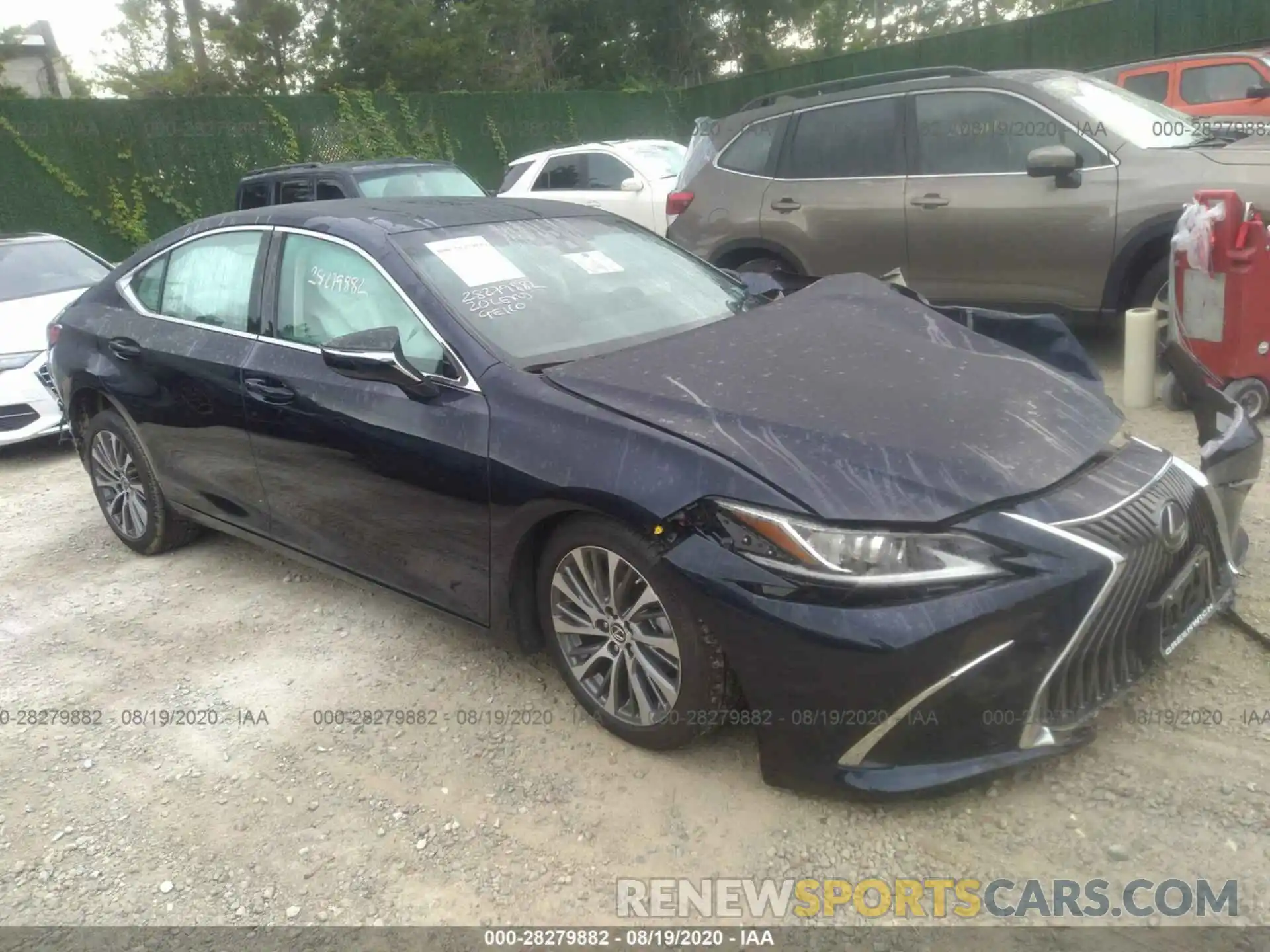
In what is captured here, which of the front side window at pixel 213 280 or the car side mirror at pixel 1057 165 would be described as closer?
the front side window at pixel 213 280

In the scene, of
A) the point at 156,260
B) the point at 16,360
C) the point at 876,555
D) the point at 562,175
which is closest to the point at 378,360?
the point at 876,555

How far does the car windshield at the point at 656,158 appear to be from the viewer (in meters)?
11.1

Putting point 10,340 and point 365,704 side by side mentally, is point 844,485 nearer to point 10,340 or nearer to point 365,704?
point 365,704

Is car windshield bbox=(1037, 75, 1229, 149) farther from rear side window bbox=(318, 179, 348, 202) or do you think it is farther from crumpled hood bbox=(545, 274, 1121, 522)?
rear side window bbox=(318, 179, 348, 202)

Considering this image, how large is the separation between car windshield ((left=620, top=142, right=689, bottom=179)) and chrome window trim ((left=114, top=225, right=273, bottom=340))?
6985 millimetres

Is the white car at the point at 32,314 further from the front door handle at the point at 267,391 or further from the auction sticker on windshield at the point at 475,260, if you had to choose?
the auction sticker on windshield at the point at 475,260

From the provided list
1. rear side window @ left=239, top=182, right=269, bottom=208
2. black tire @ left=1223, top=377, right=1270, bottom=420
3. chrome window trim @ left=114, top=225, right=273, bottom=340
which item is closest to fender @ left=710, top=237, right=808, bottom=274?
black tire @ left=1223, top=377, right=1270, bottom=420

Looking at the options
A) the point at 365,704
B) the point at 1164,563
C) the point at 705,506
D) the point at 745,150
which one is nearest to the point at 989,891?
the point at 1164,563

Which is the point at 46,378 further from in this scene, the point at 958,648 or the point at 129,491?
the point at 958,648

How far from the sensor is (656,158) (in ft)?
37.7

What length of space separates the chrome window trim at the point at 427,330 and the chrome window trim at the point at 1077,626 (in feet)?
5.46

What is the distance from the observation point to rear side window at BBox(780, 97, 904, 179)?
22.3 feet

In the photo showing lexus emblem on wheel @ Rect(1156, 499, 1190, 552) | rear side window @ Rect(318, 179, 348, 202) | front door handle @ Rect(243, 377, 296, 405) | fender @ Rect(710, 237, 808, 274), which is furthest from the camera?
rear side window @ Rect(318, 179, 348, 202)

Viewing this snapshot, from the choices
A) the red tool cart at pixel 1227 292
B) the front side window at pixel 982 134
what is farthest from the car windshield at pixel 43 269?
the red tool cart at pixel 1227 292
